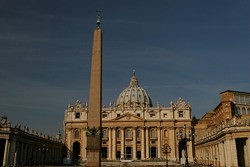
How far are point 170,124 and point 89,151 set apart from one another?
2406 inches

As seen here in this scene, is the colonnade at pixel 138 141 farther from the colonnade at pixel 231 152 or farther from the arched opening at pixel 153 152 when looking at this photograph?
the colonnade at pixel 231 152

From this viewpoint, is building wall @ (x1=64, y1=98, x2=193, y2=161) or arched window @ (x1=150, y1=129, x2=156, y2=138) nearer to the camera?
building wall @ (x1=64, y1=98, x2=193, y2=161)

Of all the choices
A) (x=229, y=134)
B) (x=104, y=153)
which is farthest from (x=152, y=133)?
(x=229, y=134)

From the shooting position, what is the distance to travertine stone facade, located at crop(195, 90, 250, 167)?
42.3 metres

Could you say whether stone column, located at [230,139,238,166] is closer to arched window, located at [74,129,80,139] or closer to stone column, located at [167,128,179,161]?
stone column, located at [167,128,179,161]

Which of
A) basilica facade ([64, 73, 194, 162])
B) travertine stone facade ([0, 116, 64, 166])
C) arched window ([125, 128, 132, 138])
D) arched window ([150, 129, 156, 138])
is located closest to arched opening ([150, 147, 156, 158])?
basilica facade ([64, 73, 194, 162])

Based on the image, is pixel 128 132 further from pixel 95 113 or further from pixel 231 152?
pixel 95 113

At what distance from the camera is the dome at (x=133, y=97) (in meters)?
108

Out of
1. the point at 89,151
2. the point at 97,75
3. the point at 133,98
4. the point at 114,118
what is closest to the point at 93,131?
the point at 89,151

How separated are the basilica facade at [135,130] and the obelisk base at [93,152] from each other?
191ft

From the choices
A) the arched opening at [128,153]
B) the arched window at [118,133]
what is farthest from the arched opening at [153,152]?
the arched window at [118,133]

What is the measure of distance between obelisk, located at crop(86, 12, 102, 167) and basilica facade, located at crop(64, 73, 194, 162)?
58370mm

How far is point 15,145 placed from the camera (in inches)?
1740

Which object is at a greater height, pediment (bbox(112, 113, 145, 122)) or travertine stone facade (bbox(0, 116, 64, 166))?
pediment (bbox(112, 113, 145, 122))
